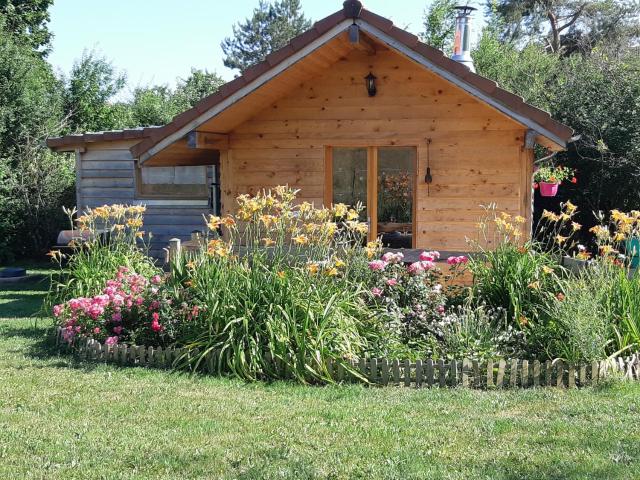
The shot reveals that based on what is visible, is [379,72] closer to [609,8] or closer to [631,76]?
[631,76]

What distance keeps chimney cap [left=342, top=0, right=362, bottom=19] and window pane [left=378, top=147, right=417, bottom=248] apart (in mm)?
2268

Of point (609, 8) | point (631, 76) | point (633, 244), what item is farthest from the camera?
point (609, 8)

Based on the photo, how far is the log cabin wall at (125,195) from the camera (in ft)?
52.0

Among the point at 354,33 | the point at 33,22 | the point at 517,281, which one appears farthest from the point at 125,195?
the point at 33,22

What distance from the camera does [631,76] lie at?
17.3m

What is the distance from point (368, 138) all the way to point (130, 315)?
4.77 metres

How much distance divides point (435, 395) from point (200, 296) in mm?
2671

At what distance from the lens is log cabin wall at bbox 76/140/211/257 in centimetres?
1586

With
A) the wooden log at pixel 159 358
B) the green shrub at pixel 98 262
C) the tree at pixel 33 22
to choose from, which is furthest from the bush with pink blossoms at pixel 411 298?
the tree at pixel 33 22

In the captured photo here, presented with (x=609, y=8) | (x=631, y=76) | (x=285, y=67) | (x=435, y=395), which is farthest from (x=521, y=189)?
(x=609, y=8)

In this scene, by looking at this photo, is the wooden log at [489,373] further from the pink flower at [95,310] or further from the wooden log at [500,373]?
the pink flower at [95,310]

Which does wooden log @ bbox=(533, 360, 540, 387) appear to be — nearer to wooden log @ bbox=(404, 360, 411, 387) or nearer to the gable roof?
wooden log @ bbox=(404, 360, 411, 387)

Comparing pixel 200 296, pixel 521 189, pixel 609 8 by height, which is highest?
pixel 609 8

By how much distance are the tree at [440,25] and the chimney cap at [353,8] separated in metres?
17.7
